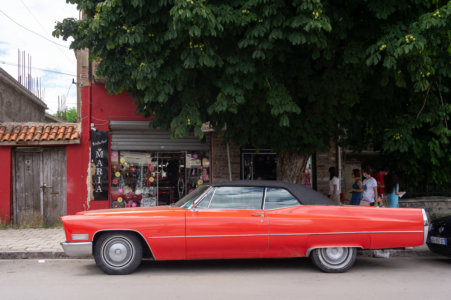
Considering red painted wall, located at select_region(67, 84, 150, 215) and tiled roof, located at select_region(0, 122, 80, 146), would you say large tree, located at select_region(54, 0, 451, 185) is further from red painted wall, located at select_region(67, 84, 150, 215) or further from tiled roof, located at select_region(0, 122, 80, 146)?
tiled roof, located at select_region(0, 122, 80, 146)

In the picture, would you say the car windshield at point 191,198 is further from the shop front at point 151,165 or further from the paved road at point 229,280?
the shop front at point 151,165

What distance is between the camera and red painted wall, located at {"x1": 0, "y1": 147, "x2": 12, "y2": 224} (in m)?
10.7

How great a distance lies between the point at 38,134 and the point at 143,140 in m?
2.71

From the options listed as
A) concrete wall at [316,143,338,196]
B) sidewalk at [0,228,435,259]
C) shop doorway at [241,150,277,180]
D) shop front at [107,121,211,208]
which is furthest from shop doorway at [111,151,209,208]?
concrete wall at [316,143,338,196]

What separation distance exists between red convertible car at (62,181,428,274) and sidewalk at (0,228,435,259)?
1713 millimetres

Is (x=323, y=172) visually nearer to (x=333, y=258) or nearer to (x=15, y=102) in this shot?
(x=333, y=258)

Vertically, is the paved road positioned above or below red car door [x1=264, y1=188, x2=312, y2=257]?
below

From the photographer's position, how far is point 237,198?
6.30 metres

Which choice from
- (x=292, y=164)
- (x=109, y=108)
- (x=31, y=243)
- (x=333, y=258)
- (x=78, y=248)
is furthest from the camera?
(x=109, y=108)

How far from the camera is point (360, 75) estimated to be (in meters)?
7.91

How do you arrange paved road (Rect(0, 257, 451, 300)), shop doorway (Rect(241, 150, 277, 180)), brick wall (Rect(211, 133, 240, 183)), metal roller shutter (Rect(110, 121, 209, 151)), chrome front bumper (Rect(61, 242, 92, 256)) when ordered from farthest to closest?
shop doorway (Rect(241, 150, 277, 180)) → brick wall (Rect(211, 133, 240, 183)) → metal roller shutter (Rect(110, 121, 209, 151)) → chrome front bumper (Rect(61, 242, 92, 256)) → paved road (Rect(0, 257, 451, 300))

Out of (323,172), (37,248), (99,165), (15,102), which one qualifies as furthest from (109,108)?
(323,172)

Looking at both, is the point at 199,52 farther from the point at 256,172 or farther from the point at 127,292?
the point at 256,172

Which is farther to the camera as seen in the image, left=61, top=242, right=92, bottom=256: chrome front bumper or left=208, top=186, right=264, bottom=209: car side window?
left=208, top=186, right=264, bottom=209: car side window
